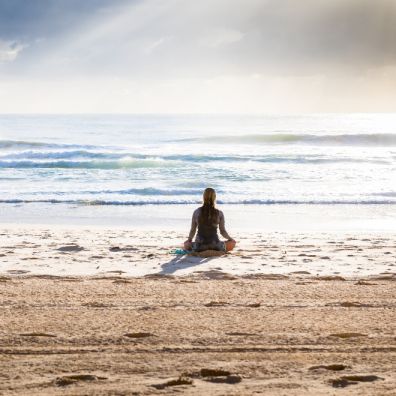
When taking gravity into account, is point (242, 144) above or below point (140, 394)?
above

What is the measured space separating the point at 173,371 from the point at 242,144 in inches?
1557

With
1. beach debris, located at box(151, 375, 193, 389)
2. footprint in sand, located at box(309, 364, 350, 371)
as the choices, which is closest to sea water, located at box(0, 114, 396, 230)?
footprint in sand, located at box(309, 364, 350, 371)

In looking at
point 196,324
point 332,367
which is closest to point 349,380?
point 332,367

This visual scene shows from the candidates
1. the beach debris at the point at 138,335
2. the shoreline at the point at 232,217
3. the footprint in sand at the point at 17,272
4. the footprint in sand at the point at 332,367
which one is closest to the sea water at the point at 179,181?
the shoreline at the point at 232,217

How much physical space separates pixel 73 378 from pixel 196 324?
4.63ft

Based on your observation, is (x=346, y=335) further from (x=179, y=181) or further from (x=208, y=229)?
(x=179, y=181)

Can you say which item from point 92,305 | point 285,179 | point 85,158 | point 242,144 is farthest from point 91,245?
point 242,144

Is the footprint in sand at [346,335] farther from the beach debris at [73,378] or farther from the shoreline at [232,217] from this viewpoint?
the shoreline at [232,217]

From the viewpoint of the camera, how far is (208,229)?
9188mm

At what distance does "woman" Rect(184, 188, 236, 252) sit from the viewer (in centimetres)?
908

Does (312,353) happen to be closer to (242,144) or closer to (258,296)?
(258,296)

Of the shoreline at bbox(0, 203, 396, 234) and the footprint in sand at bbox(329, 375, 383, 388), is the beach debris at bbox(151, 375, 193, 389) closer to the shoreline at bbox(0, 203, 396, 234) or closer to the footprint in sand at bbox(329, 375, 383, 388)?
the footprint in sand at bbox(329, 375, 383, 388)

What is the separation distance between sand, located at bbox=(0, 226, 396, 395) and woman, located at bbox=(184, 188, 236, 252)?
0.31 m

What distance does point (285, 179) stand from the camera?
76.5 feet
